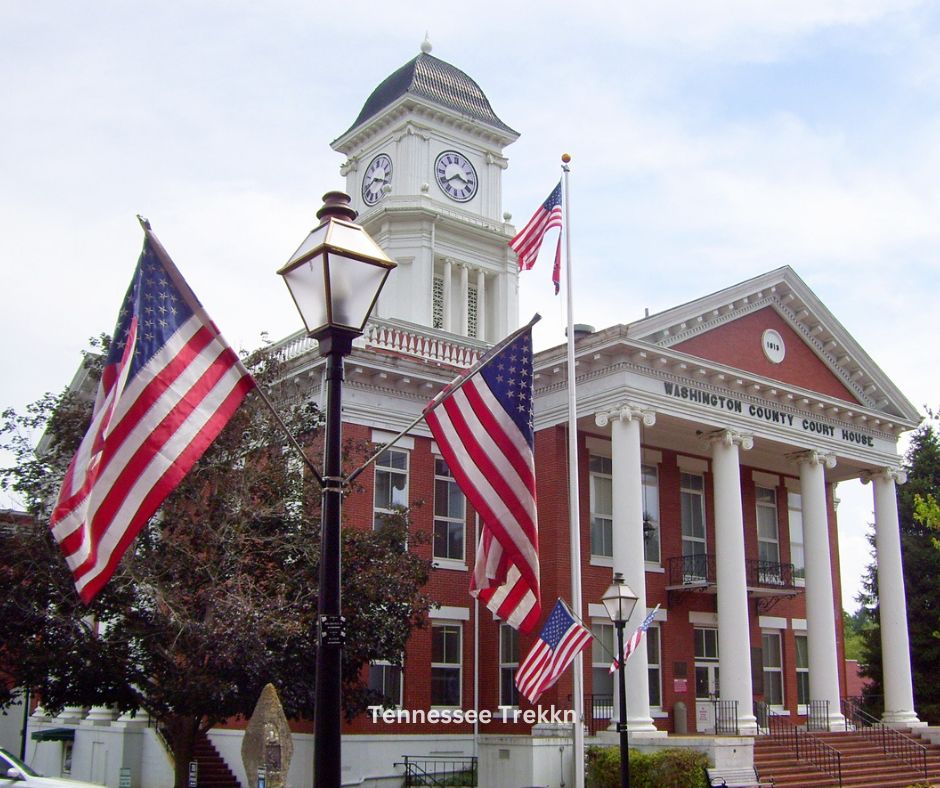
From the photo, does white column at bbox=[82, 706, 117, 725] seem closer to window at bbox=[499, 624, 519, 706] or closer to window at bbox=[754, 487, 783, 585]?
window at bbox=[499, 624, 519, 706]

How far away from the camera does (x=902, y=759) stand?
89.9 ft

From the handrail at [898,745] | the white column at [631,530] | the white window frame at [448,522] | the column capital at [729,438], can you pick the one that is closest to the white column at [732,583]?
the column capital at [729,438]

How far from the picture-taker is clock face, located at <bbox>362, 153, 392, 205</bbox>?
37.2 meters

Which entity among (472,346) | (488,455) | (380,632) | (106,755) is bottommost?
(106,755)

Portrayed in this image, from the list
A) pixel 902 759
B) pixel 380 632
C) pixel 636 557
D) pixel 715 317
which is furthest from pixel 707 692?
pixel 380 632

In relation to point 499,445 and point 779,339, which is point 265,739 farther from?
point 779,339

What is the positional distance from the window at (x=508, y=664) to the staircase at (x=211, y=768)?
260 inches

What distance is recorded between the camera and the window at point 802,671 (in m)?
32.2

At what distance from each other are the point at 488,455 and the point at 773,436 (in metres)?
20.3

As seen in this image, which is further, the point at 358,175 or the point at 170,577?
the point at 358,175

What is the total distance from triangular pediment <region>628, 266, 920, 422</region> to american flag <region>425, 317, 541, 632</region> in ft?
51.4

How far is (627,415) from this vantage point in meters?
25.6

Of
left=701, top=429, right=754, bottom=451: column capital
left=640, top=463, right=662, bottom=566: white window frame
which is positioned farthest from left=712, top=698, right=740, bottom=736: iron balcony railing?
left=701, top=429, right=754, bottom=451: column capital

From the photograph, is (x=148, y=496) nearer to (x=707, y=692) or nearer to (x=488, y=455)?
(x=488, y=455)
